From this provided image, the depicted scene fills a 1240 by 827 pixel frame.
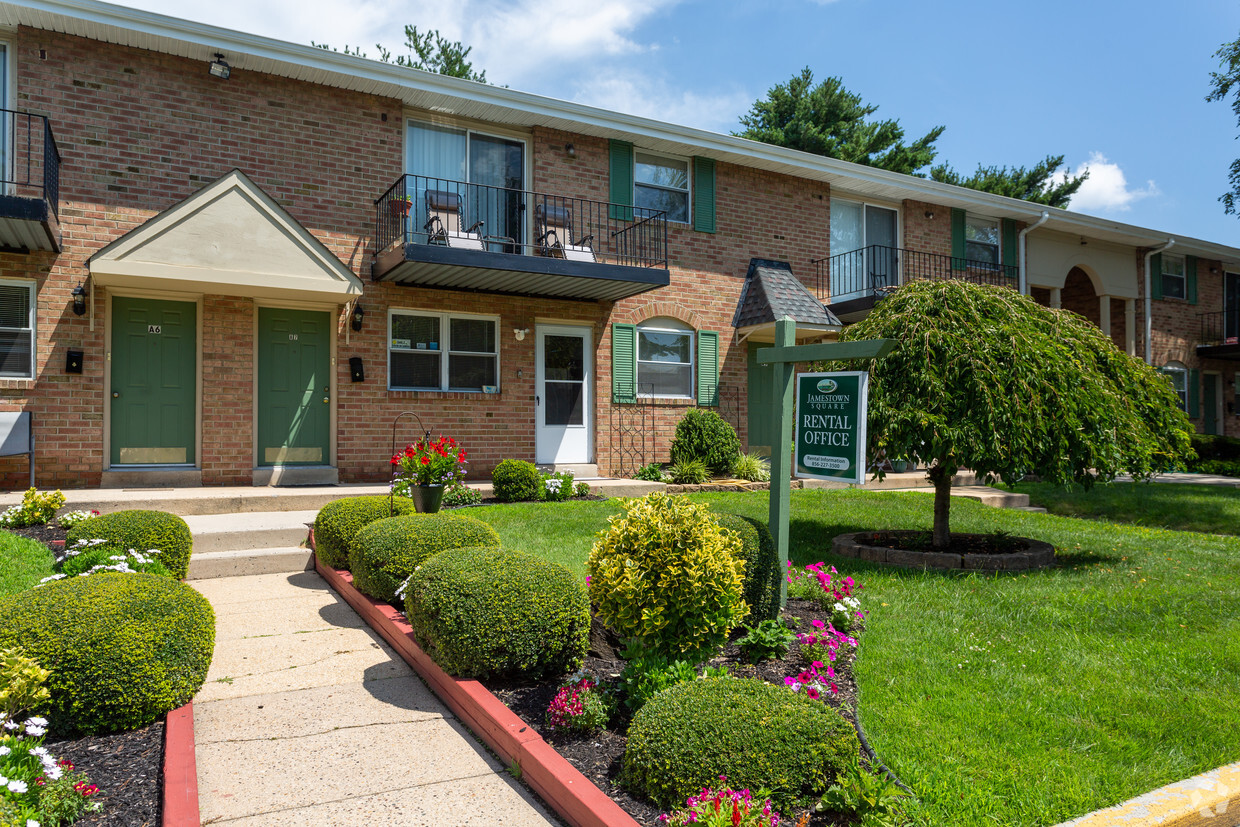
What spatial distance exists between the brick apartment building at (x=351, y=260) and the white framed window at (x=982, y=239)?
109 inches

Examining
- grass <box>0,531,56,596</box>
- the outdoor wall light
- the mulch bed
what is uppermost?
the outdoor wall light

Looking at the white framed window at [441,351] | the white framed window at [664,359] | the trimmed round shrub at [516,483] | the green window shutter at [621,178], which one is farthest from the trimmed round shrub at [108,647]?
the green window shutter at [621,178]

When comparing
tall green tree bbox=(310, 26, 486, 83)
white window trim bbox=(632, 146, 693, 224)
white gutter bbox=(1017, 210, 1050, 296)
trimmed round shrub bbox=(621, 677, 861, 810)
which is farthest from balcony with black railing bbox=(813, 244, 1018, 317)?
tall green tree bbox=(310, 26, 486, 83)

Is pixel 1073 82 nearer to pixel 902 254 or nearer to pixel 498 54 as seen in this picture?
pixel 902 254

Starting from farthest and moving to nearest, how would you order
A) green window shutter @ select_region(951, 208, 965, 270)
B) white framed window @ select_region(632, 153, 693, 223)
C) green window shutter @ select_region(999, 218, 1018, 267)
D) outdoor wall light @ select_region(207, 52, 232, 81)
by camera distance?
green window shutter @ select_region(999, 218, 1018, 267) → green window shutter @ select_region(951, 208, 965, 270) → white framed window @ select_region(632, 153, 693, 223) → outdoor wall light @ select_region(207, 52, 232, 81)

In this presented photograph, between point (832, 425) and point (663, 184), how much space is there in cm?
997

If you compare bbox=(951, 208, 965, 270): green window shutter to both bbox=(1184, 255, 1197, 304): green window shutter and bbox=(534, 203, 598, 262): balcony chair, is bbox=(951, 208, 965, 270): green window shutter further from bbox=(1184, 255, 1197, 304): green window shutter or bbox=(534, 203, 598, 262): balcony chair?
bbox=(534, 203, 598, 262): balcony chair

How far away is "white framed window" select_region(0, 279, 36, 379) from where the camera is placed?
8875 millimetres

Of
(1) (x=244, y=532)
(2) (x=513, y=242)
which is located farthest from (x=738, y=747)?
(2) (x=513, y=242)

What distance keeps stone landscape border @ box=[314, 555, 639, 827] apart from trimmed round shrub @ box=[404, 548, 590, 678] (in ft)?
0.49

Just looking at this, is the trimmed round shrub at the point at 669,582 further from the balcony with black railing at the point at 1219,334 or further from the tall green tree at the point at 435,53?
the tall green tree at the point at 435,53

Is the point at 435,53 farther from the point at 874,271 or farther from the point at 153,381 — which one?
the point at 153,381

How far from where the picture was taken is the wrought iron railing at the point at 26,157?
877cm

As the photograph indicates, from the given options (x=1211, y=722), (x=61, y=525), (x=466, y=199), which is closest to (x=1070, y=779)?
(x=1211, y=722)
